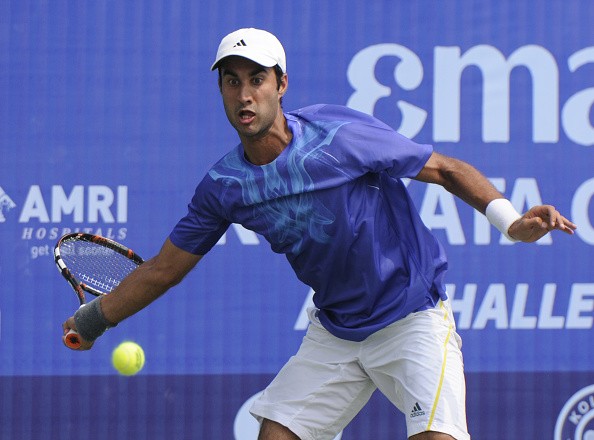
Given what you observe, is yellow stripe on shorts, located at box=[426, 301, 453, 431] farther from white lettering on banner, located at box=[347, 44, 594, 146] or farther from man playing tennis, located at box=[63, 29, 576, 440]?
white lettering on banner, located at box=[347, 44, 594, 146]

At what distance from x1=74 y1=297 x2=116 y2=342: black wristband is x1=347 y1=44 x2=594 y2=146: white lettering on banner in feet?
5.18

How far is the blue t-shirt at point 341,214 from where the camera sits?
3217mm

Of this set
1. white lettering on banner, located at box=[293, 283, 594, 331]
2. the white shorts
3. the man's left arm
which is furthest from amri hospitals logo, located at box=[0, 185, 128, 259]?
the man's left arm

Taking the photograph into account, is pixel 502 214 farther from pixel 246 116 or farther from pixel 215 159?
pixel 215 159

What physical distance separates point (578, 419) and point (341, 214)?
1.90 metres

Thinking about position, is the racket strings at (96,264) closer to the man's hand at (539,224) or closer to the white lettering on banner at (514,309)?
the white lettering on banner at (514,309)

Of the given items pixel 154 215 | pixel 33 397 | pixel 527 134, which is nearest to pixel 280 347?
pixel 154 215

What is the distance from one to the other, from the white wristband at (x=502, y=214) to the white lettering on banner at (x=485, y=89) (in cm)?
137

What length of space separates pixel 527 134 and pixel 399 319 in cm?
154

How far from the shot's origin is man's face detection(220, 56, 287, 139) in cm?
318

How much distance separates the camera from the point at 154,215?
454 cm

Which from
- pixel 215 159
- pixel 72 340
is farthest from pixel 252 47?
pixel 215 159

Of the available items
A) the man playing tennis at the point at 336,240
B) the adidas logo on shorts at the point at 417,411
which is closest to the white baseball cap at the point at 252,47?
the man playing tennis at the point at 336,240

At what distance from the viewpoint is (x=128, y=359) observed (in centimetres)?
432
